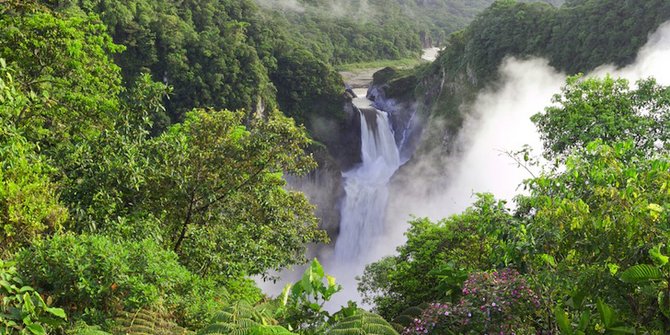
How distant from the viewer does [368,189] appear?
48.1 m

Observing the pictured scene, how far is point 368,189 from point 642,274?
4345 cm

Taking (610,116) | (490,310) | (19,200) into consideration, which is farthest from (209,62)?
(490,310)

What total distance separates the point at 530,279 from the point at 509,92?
45963 mm

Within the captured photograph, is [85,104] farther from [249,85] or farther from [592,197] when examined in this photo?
[249,85]

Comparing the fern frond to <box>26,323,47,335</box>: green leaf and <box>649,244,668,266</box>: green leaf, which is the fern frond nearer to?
<box>649,244,668,266</box>: green leaf

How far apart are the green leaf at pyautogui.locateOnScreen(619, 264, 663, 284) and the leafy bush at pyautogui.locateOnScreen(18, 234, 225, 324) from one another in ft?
17.5

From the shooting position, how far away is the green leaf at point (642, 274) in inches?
179

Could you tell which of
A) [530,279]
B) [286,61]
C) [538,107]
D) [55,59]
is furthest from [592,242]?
[286,61]

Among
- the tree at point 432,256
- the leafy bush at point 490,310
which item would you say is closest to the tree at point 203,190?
the tree at point 432,256

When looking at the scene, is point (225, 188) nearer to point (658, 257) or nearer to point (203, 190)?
point (203, 190)

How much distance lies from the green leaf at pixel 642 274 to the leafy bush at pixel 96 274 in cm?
533

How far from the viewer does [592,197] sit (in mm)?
5969

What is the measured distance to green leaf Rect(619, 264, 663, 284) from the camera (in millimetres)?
4547

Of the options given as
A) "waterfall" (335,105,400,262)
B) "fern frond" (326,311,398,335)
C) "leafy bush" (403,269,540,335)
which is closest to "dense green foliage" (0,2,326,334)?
"fern frond" (326,311,398,335)
